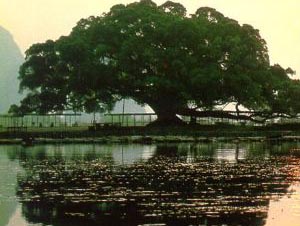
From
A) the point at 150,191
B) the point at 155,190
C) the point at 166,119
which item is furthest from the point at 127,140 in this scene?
the point at 150,191

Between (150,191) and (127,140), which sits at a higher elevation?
(127,140)

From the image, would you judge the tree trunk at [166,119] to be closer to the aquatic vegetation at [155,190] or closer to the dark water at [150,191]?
the dark water at [150,191]

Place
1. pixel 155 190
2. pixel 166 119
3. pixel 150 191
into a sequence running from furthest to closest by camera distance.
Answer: pixel 166 119 → pixel 155 190 → pixel 150 191

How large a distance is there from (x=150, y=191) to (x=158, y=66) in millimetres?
69967

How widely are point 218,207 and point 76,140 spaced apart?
63544mm

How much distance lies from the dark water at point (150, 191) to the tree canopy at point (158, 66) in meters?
44.4

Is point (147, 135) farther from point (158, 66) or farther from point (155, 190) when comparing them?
point (155, 190)

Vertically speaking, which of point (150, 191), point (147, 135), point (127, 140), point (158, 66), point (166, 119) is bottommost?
point (150, 191)

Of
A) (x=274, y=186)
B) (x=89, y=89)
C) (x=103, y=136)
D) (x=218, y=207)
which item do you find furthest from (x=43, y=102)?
(x=218, y=207)

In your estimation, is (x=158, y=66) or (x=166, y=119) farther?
(x=166, y=119)

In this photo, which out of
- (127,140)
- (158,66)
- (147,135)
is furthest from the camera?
(158,66)

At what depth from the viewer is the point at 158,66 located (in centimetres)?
10625

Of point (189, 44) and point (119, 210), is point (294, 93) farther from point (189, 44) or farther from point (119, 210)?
point (119, 210)


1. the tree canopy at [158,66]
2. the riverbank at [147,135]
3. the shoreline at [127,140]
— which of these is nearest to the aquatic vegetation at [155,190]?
the shoreline at [127,140]
